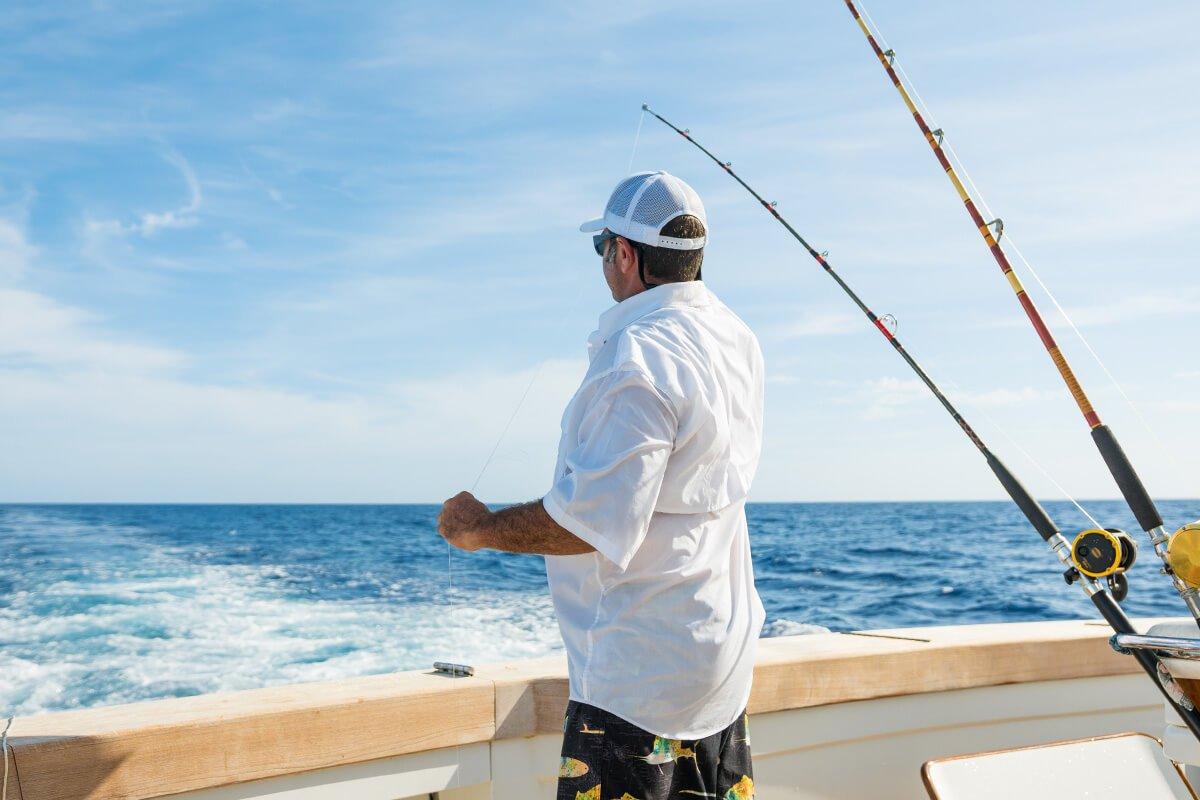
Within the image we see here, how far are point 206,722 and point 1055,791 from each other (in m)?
1.49

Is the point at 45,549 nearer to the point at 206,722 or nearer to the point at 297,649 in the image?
the point at 297,649

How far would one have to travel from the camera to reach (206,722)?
1.51 metres

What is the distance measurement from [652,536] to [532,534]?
0.15m

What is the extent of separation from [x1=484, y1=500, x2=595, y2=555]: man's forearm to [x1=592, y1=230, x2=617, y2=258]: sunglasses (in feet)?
1.35

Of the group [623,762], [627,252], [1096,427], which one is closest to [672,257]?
[627,252]

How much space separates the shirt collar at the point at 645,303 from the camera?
142 centimetres

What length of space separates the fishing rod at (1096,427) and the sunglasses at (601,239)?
85 cm

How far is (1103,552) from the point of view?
5.26 feet

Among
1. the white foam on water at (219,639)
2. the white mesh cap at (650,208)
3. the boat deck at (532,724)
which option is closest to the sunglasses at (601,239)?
the white mesh cap at (650,208)

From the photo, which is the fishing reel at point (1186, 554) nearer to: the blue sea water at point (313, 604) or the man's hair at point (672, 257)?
the man's hair at point (672, 257)

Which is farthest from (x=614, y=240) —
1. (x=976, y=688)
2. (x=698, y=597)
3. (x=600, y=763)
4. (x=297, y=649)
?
(x=297, y=649)

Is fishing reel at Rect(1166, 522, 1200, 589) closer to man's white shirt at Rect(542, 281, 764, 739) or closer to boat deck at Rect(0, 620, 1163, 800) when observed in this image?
man's white shirt at Rect(542, 281, 764, 739)

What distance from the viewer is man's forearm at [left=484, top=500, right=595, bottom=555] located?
4.24 ft

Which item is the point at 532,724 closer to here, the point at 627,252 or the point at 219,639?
the point at 627,252
